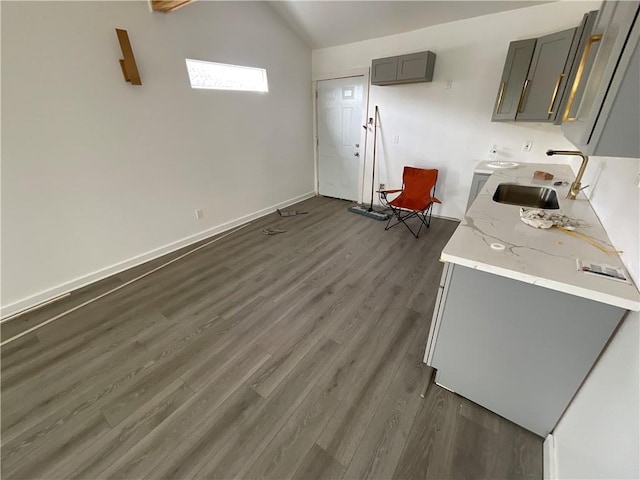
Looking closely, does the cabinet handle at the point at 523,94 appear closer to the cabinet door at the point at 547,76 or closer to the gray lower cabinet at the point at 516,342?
the cabinet door at the point at 547,76

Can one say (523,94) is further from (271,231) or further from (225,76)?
(225,76)

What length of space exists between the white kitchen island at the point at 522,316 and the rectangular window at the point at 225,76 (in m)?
3.16

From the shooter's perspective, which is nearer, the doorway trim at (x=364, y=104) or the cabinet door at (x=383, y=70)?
the cabinet door at (x=383, y=70)

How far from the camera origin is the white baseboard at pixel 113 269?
2.15 meters

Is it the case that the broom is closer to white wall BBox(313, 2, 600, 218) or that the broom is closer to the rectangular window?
white wall BBox(313, 2, 600, 218)

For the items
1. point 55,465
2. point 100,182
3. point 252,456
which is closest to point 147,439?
point 55,465

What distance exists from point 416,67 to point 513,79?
108 centimetres

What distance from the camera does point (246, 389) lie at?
4.99 feet

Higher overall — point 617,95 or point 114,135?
point 617,95

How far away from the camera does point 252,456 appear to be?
1.22 meters

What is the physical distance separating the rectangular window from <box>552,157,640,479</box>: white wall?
11.8 feet

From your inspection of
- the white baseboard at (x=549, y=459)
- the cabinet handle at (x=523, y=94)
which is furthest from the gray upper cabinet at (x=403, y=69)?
the white baseboard at (x=549, y=459)

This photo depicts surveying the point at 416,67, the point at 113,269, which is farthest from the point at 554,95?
the point at 113,269

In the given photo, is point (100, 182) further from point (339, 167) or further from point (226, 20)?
point (339, 167)
